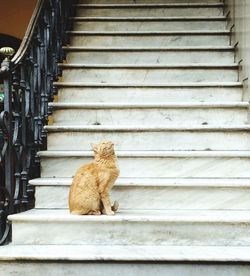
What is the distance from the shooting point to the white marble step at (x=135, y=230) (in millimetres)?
2865

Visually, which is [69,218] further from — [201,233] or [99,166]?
[201,233]

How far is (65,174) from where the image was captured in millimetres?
3549

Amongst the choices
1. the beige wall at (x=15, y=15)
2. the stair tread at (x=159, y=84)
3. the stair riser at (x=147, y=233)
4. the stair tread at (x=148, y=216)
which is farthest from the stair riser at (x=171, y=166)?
the beige wall at (x=15, y=15)

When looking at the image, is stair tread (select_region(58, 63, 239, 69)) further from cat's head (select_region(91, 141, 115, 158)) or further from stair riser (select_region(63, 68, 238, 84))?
cat's head (select_region(91, 141, 115, 158))

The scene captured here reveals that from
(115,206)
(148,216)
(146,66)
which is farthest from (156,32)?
(148,216)

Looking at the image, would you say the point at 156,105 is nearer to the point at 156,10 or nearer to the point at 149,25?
the point at 149,25

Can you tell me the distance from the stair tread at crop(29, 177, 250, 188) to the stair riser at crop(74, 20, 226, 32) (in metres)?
2.15

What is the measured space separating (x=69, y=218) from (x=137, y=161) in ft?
2.61

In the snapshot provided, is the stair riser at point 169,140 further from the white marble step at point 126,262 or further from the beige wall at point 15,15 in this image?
the beige wall at point 15,15

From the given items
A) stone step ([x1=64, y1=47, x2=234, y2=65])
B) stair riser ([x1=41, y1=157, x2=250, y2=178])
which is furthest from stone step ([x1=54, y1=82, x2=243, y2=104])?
stair riser ([x1=41, y1=157, x2=250, y2=178])

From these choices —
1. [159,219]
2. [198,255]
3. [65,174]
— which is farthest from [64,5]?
[198,255]

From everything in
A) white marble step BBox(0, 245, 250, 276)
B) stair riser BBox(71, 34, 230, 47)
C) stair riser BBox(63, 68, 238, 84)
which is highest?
stair riser BBox(71, 34, 230, 47)

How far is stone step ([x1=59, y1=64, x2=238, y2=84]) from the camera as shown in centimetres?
448

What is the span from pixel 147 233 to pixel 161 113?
1327mm
